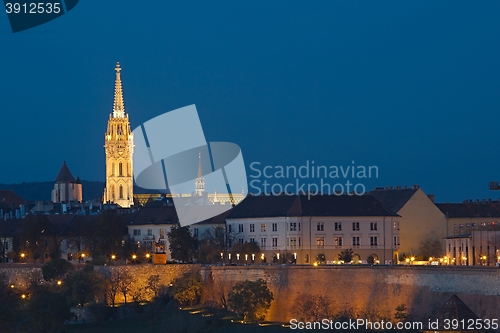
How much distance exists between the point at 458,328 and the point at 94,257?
1710 inches

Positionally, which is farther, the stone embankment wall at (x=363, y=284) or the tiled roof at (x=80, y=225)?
the tiled roof at (x=80, y=225)

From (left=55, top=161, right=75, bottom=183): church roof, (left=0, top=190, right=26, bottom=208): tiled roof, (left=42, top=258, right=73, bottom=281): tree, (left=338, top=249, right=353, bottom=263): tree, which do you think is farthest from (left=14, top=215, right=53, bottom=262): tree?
(left=55, top=161, right=75, bottom=183): church roof

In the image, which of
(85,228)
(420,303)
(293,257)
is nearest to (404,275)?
(420,303)

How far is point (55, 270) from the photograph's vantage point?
310 ft

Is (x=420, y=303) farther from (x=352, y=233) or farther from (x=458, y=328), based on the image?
(x=352, y=233)

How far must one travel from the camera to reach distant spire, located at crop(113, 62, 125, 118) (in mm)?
175625

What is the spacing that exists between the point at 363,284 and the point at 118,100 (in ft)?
344

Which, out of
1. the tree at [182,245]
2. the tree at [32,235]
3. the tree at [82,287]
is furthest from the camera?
the tree at [32,235]

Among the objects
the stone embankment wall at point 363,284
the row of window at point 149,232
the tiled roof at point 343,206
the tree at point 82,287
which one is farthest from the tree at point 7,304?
the tiled roof at point 343,206

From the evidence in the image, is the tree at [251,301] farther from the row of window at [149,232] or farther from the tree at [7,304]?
the row of window at [149,232]

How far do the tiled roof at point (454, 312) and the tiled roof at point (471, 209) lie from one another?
41.0m

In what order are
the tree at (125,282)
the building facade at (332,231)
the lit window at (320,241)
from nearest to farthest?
the tree at (125,282), the building facade at (332,231), the lit window at (320,241)

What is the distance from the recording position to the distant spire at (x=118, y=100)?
176 metres

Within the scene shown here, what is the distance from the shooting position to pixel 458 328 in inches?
2459
